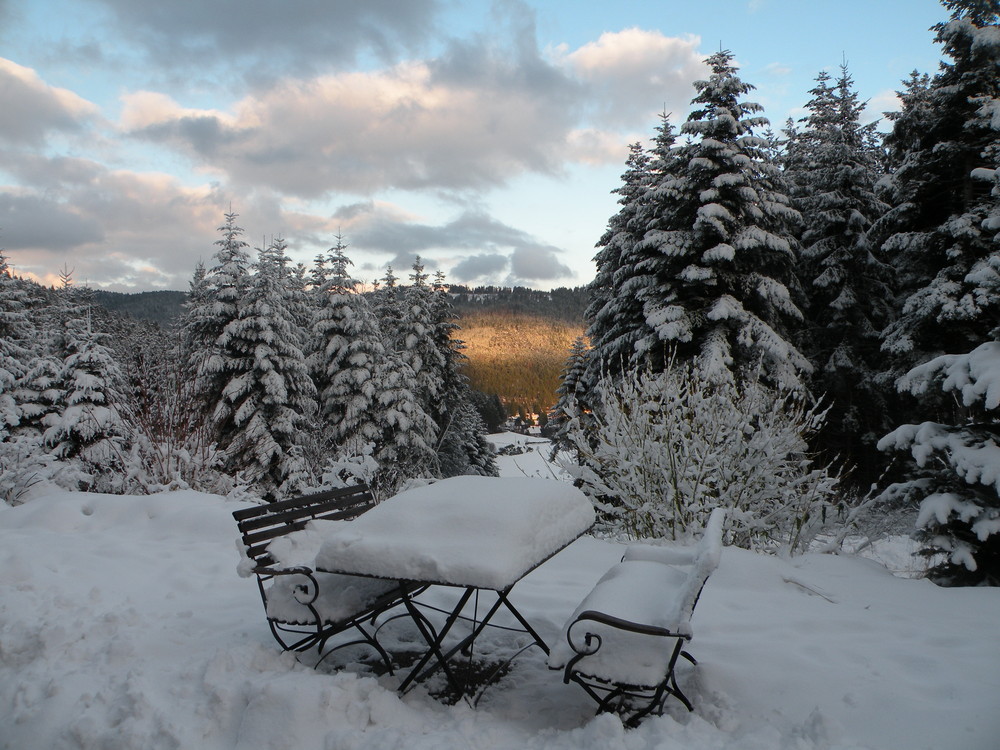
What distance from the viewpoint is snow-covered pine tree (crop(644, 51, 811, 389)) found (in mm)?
14477

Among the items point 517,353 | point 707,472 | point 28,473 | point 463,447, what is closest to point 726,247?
point 707,472

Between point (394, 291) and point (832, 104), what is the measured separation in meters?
20.2

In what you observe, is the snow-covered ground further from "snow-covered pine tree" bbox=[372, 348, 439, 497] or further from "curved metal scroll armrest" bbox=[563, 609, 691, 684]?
"snow-covered pine tree" bbox=[372, 348, 439, 497]

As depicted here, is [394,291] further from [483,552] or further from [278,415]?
[483,552]

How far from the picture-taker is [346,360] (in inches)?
906

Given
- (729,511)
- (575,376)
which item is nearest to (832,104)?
(575,376)

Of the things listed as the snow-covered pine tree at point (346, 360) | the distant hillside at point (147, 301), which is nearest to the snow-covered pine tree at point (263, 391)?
the snow-covered pine tree at point (346, 360)

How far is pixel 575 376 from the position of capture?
23922 millimetres

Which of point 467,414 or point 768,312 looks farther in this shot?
point 467,414

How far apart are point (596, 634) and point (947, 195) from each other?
1618 cm

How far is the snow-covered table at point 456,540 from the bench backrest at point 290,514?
0.85m

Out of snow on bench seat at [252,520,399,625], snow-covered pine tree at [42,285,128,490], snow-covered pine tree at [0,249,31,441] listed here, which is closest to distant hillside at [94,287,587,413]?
snow-covered pine tree at [0,249,31,441]

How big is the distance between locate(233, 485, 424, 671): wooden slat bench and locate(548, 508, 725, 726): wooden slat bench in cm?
94

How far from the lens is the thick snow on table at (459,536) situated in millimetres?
2742
